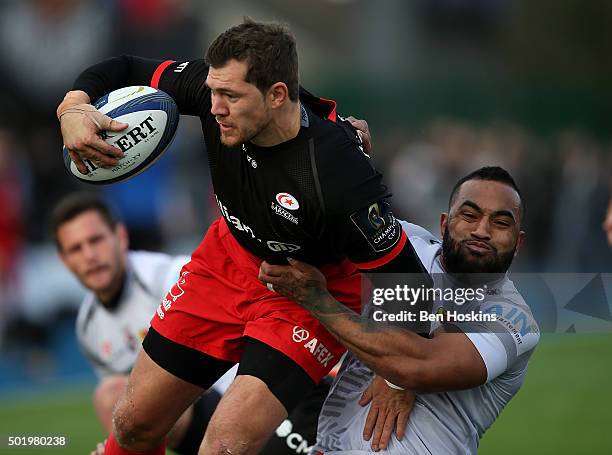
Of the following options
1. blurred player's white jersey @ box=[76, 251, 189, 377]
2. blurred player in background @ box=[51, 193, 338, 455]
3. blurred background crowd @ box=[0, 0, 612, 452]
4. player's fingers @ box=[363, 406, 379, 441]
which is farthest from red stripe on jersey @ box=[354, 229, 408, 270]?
blurred background crowd @ box=[0, 0, 612, 452]

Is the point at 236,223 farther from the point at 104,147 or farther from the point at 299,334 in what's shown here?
the point at 104,147

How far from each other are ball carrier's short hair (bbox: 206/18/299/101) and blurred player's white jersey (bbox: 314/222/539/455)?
4.37ft

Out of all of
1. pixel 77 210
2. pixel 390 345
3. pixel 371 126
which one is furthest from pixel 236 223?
pixel 371 126

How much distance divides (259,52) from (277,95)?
23 cm

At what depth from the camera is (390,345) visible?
17.3 ft

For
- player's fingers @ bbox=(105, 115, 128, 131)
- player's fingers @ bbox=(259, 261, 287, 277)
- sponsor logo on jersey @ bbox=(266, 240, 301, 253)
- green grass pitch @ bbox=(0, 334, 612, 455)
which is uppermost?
player's fingers @ bbox=(105, 115, 128, 131)

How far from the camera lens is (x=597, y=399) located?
11.7 m

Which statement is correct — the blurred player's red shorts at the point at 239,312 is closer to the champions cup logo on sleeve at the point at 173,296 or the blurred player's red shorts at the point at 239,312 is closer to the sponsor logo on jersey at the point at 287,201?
the champions cup logo on sleeve at the point at 173,296

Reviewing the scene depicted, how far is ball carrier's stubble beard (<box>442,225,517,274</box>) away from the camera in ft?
18.5

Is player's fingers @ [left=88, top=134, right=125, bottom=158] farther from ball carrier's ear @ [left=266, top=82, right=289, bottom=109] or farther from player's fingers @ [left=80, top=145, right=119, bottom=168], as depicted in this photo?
ball carrier's ear @ [left=266, top=82, right=289, bottom=109]

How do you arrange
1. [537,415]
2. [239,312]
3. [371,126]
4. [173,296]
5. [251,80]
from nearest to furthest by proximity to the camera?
[251,80] < [239,312] < [173,296] < [537,415] < [371,126]

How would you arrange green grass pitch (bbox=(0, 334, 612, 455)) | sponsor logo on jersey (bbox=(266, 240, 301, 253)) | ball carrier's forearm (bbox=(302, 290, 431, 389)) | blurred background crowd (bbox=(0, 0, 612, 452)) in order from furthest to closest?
blurred background crowd (bbox=(0, 0, 612, 452)), green grass pitch (bbox=(0, 334, 612, 455)), sponsor logo on jersey (bbox=(266, 240, 301, 253)), ball carrier's forearm (bbox=(302, 290, 431, 389))

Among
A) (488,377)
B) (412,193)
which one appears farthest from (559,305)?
(412,193)

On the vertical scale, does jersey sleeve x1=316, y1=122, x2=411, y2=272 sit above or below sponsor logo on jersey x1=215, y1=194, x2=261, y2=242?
above
